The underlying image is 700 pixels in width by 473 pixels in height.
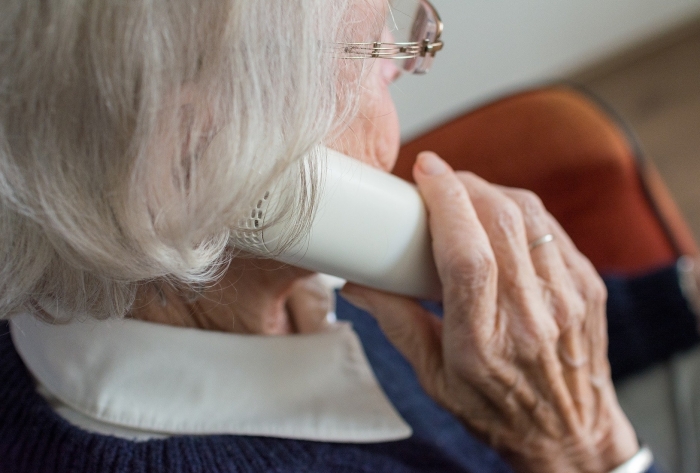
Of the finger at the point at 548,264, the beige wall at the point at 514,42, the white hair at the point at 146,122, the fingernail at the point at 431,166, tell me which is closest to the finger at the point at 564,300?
the finger at the point at 548,264

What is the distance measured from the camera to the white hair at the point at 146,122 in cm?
40

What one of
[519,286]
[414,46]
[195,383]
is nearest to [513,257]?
[519,286]

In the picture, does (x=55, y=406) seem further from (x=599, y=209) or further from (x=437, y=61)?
(x=437, y=61)

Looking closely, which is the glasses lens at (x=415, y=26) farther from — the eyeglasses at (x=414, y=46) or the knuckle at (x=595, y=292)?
the knuckle at (x=595, y=292)

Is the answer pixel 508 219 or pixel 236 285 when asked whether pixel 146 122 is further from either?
pixel 508 219

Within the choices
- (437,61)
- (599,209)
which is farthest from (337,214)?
(437,61)

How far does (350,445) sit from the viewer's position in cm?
72

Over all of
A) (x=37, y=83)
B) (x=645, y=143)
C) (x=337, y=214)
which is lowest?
(x=645, y=143)

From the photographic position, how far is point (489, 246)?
648 millimetres

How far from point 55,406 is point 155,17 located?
43 centimetres

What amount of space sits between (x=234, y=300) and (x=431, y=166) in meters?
0.27

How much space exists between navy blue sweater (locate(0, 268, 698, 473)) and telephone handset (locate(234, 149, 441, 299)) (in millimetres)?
214

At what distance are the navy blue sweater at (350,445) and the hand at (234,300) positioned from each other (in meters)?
0.13

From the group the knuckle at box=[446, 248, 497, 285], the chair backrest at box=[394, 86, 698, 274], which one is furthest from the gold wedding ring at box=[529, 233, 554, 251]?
the chair backrest at box=[394, 86, 698, 274]
